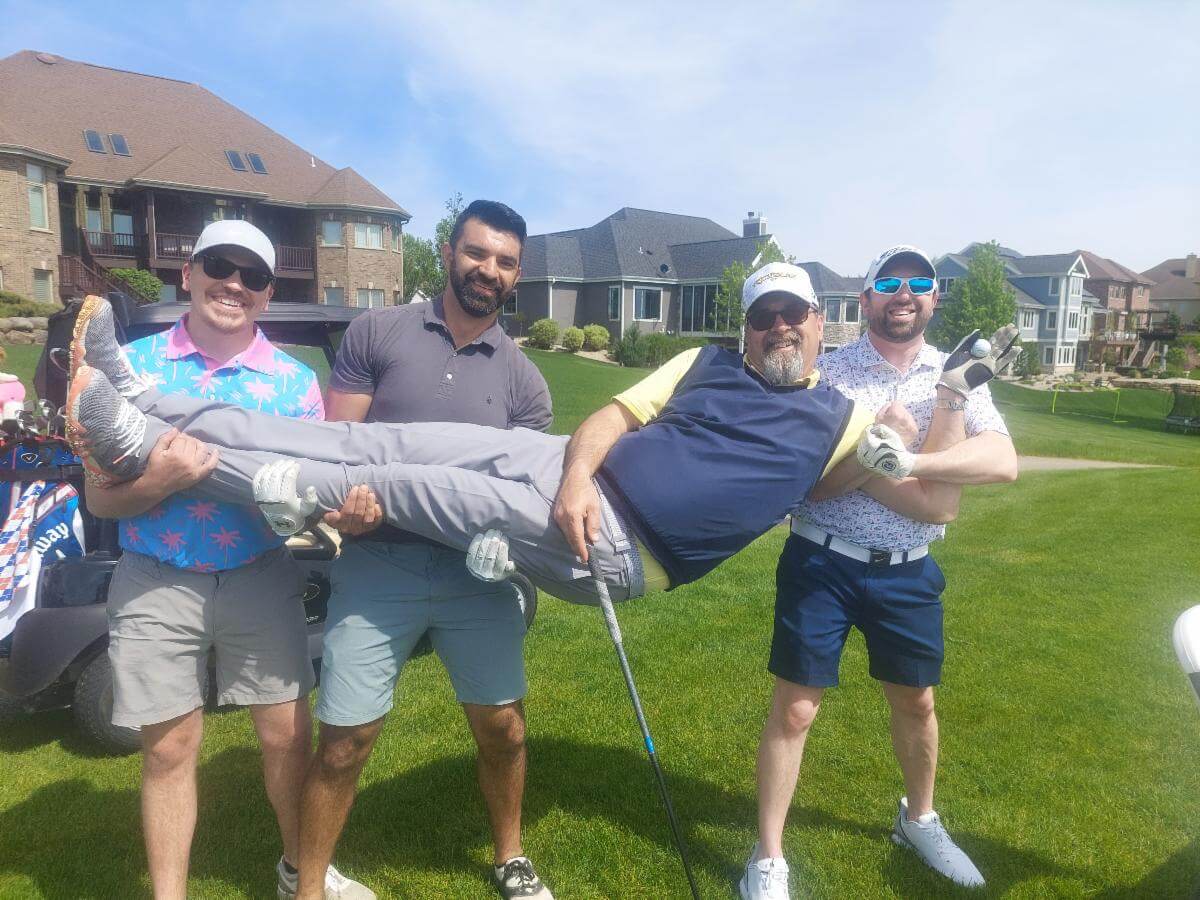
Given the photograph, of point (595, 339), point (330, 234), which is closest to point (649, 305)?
point (595, 339)

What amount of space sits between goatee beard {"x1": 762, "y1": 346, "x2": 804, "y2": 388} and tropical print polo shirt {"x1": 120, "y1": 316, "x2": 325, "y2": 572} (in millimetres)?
1464

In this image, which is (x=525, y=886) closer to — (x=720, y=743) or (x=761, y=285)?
(x=720, y=743)

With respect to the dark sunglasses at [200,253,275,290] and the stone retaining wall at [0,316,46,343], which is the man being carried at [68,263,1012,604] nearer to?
the dark sunglasses at [200,253,275,290]

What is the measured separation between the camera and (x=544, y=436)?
108 inches

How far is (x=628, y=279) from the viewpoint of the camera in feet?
140

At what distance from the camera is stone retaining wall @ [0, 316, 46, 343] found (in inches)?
793

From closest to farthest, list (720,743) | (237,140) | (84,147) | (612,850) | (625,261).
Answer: (612,850), (720,743), (84,147), (237,140), (625,261)

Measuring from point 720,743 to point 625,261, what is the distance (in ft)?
134

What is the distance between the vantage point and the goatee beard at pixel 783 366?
8.62 ft

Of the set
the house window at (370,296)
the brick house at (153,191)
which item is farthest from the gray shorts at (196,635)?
the house window at (370,296)

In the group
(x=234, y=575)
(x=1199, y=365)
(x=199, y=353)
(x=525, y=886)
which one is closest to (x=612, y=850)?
(x=525, y=886)

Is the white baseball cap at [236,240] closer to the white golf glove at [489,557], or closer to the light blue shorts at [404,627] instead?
the light blue shorts at [404,627]

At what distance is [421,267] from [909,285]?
4263 centimetres

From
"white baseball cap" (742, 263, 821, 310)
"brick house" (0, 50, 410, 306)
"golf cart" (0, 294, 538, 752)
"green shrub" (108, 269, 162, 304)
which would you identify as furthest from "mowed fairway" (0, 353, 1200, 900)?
"green shrub" (108, 269, 162, 304)
